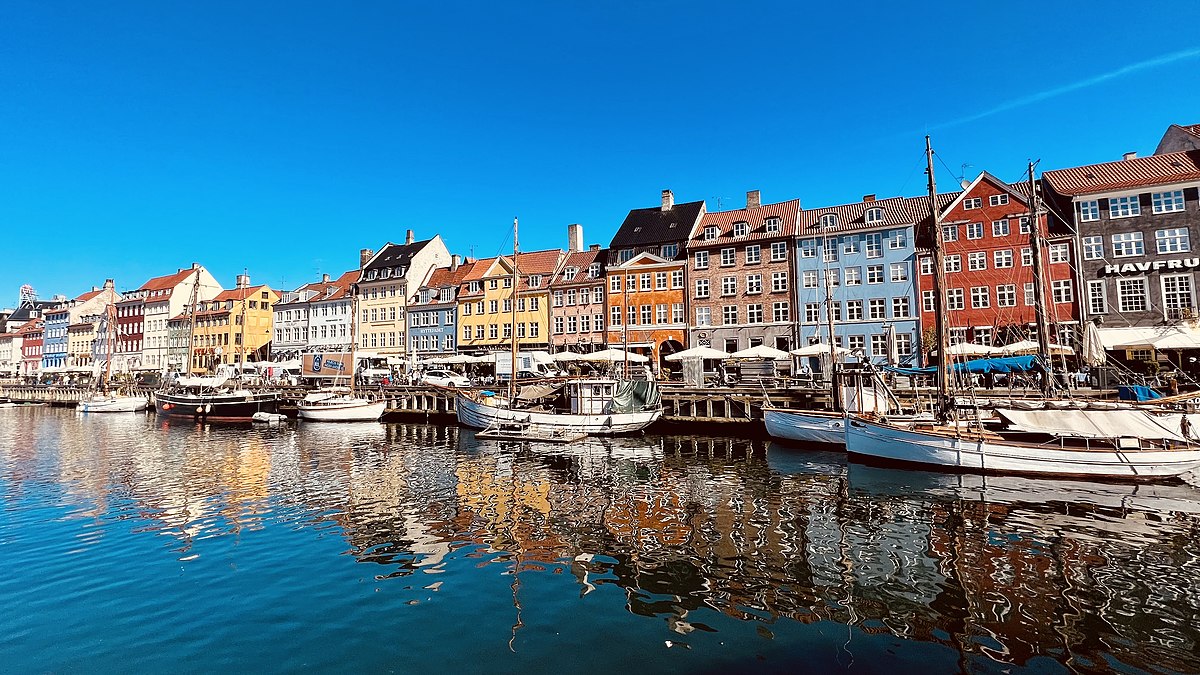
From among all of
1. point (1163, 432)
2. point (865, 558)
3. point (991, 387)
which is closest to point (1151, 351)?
point (991, 387)

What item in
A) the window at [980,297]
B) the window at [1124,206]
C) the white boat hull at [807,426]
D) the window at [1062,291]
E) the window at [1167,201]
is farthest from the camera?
the window at [980,297]

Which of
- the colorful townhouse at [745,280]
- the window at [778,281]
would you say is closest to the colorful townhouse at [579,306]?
the colorful townhouse at [745,280]

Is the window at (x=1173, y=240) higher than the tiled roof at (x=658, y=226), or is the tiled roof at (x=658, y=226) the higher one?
the tiled roof at (x=658, y=226)

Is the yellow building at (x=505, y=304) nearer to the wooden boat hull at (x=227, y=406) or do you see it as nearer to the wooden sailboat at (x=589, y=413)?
the wooden boat hull at (x=227, y=406)

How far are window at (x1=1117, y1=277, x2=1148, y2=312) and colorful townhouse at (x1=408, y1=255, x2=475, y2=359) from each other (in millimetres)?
58536

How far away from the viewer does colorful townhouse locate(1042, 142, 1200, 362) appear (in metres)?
40.6

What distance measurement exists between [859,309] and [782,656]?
46.8 m

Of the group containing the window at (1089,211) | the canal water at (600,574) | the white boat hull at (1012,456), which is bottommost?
the canal water at (600,574)

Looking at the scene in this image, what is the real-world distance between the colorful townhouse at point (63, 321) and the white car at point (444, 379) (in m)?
83.9

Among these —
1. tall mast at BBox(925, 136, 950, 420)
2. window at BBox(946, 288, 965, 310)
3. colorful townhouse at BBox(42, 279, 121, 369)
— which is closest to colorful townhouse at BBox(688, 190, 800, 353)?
window at BBox(946, 288, 965, 310)

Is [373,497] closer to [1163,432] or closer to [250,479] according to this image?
[250,479]

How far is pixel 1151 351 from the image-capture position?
3866cm

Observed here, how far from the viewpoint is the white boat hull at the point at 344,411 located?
153 feet

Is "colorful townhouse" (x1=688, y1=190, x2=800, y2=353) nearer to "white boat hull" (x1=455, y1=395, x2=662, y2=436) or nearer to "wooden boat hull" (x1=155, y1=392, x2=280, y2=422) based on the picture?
"white boat hull" (x1=455, y1=395, x2=662, y2=436)
